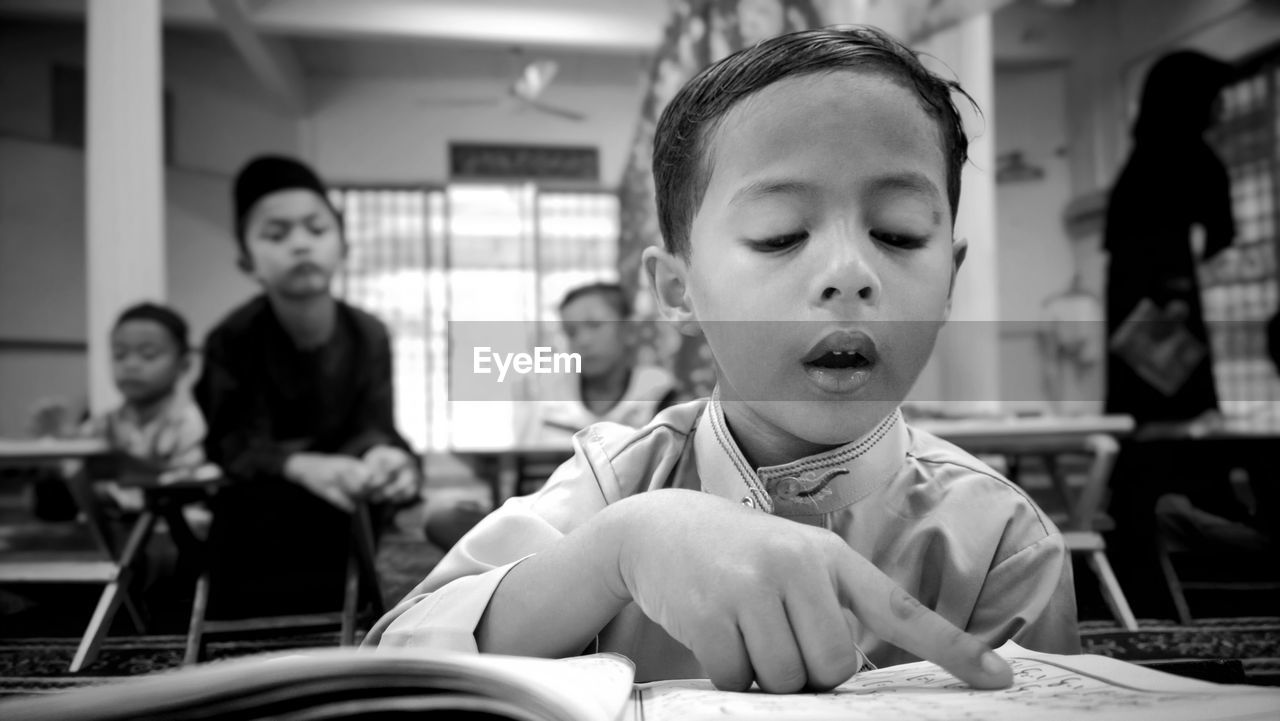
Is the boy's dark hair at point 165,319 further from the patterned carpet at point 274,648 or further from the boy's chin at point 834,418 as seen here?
the boy's chin at point 834,418

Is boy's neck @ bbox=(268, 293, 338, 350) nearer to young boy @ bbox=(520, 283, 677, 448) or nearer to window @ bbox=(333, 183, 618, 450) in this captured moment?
window @ bbox=(333, 183, 618, 450)

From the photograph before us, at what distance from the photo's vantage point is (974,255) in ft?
5.14

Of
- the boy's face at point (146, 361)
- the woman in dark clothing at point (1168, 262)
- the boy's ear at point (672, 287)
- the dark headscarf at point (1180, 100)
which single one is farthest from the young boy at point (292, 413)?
the boy's face at point (146, 361)

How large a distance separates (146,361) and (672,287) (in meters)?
1.88

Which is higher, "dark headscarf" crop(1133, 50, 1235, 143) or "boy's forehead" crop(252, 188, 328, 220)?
"dark headscarf" crop(1133, 50, 1235, 143)

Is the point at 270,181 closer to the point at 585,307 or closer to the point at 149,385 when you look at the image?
the point at 585,307

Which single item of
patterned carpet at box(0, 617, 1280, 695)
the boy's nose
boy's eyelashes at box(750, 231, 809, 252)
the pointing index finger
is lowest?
patterned carpet at box(0, 617, 1280, 695)

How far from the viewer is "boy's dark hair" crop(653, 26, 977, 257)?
47 centimetres

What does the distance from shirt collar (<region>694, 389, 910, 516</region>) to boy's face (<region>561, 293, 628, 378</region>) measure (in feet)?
0.40

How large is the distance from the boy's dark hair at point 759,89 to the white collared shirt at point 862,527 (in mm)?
131

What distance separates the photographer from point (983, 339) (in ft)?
1.90

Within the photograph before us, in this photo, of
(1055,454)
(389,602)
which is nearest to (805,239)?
(389,602)

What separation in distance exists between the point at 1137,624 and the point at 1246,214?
4.84 m

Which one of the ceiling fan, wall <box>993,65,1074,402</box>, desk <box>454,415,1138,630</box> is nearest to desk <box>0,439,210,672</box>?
desk <box>454,415,1138,630</box>
